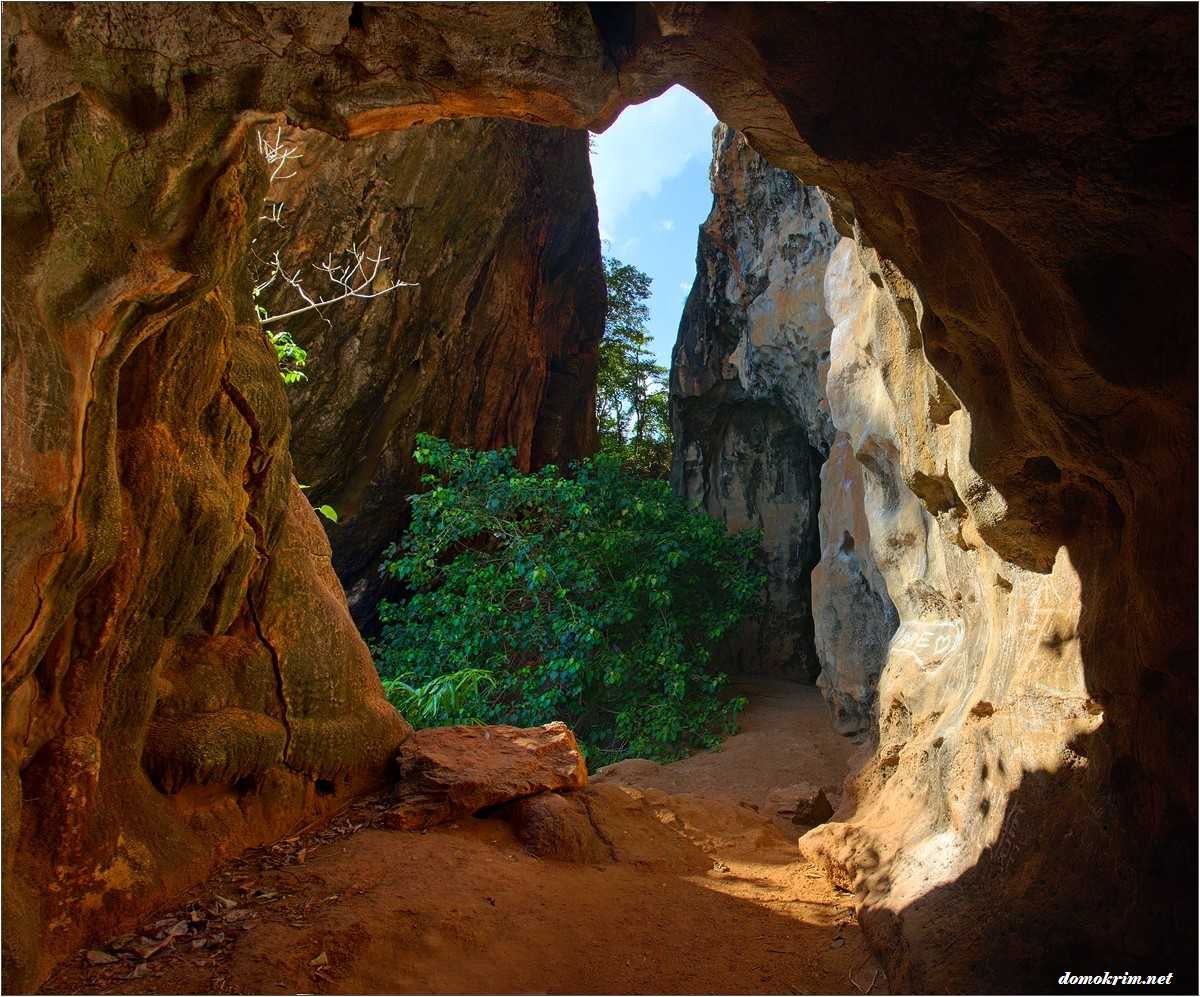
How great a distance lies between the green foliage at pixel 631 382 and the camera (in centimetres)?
1922

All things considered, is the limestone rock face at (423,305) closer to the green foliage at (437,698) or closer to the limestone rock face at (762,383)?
the limestone rock face at (762,383)

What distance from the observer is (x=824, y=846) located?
5449 mm

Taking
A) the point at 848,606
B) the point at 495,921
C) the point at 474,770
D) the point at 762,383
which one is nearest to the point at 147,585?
the point at 495,921

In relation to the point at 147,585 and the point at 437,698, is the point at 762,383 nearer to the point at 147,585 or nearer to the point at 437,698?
the point at 437,698

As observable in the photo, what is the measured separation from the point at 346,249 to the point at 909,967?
9.43m

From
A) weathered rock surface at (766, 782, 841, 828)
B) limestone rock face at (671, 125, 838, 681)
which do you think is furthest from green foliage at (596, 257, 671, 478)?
weathered rock surface at (766, 782, 841, 828)

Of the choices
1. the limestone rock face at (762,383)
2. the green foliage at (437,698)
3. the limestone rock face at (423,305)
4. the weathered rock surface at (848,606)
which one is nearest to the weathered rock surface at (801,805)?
the weathered rock surface at (848,606)

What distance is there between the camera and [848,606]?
921 cm

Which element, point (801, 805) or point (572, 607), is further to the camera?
point (572, 607)

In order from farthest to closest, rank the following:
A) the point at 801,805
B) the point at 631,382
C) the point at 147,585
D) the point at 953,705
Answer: the point at 631,382 → the point at 801,805 → the point at 953,705 → the point at 147,585

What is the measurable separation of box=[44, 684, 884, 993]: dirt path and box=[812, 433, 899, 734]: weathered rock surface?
12.4ft

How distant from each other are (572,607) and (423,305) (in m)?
4.83

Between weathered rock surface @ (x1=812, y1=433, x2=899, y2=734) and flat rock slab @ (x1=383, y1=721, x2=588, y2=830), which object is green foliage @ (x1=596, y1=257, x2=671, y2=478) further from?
flat rock slab @ (x1=383, y1=721, x2=588, y2=830)

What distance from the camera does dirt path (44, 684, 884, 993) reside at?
329cm
